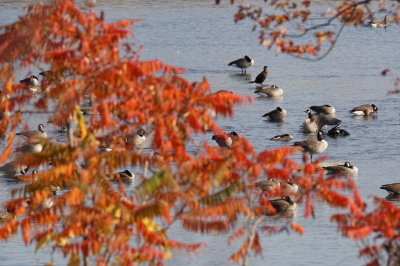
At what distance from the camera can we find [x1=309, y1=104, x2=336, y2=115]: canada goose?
1499 inches

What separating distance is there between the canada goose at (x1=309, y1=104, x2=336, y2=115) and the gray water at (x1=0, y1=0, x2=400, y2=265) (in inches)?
24.9

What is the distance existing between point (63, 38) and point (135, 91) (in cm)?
114

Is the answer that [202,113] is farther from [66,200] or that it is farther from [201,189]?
[66,200]

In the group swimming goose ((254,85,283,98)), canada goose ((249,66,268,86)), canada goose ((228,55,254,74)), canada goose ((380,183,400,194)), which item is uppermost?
canada goose ((380,183,400,194))

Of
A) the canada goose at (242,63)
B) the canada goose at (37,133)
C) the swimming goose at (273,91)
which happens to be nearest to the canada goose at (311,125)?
the swimming goose at (273,91)

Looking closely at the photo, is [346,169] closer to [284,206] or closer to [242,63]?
[284,206]

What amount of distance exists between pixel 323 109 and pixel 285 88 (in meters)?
7.77

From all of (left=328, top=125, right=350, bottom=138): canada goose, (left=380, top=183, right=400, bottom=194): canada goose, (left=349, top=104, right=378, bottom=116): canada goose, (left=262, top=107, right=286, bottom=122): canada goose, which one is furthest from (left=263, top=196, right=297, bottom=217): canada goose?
(left=349, top=104, right=378, bottom=116): canada goose

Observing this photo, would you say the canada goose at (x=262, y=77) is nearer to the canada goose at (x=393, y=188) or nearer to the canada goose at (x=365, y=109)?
the canada goose at (x=365, y=109)

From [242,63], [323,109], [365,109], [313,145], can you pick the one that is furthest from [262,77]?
[313,145]

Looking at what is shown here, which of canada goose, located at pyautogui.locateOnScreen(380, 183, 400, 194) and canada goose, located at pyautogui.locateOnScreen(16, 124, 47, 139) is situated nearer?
canada goose, located at pyautogui.locateOnScreen(380, 183, 400, 194)

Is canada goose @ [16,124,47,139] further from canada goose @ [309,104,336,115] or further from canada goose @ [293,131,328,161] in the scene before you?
canada goose @ [309,104,336,115]

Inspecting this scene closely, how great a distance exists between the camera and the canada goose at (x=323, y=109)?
125ft

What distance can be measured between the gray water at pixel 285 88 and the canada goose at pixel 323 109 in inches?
24.9
